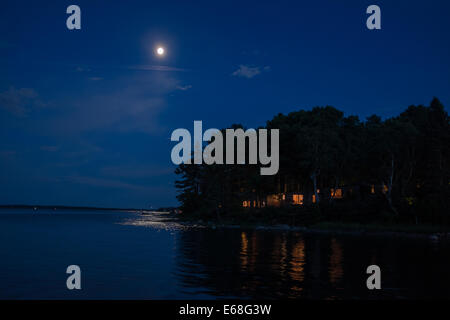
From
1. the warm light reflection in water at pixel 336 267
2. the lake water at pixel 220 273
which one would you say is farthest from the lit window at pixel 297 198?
the warm light reflection in water at pixel 336 267

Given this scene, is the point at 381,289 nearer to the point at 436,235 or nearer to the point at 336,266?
the point at 336,266

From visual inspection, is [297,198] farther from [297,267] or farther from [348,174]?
[297,267]

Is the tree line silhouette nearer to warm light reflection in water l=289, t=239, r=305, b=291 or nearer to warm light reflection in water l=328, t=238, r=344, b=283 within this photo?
warm light reflection in water l=328, t=238, r=344, b=283

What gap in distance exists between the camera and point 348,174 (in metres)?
68.5

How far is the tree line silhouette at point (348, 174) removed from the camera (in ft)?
180

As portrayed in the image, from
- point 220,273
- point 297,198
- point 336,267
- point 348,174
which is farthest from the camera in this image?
point 297,198

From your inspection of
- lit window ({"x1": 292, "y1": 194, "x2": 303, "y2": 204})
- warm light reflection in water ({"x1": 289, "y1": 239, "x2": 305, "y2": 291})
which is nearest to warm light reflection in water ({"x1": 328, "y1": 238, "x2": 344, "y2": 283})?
warm light reflection in water ({"x1": 289, "y1": 239, "x2": 305, "y2": 291})

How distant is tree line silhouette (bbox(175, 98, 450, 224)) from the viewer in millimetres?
54844

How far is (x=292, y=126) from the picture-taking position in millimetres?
77375

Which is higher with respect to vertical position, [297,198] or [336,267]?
[297,198]

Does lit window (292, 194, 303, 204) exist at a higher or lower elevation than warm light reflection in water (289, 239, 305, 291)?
higher

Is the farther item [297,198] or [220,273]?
[297,198]

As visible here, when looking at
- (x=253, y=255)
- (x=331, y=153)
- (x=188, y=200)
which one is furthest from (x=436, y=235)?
(x=188, y=200)

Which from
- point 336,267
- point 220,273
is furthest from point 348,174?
point 220,273
